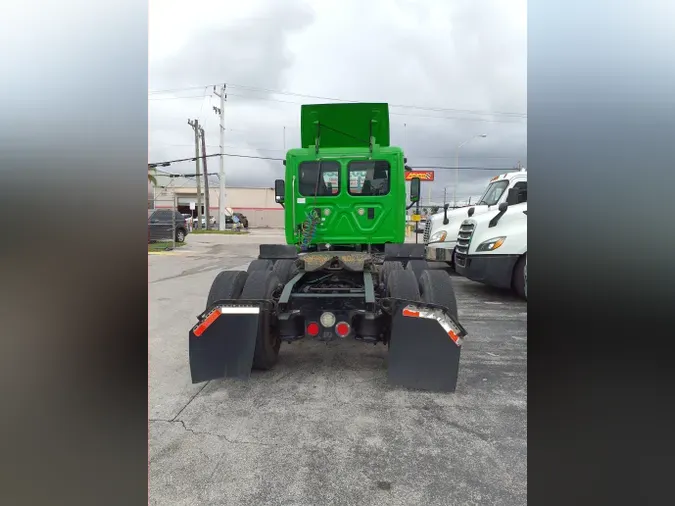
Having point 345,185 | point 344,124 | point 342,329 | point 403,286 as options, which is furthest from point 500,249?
point 342,329

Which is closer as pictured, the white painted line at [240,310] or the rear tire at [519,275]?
the white painted line at [240,310]

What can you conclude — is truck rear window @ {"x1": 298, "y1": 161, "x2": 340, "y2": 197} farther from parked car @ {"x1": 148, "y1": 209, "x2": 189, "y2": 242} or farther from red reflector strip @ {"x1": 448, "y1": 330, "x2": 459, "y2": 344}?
parked car @ {"x1": 148, "y1": 209, "x2": 189, "y2": 242}

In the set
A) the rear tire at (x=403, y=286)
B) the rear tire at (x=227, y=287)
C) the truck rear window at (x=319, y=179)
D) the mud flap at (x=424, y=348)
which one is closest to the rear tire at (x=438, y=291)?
the rear tire at (x=403, y=286)

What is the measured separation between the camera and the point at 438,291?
411 centimetres

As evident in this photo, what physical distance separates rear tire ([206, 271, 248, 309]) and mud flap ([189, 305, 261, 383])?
370mm

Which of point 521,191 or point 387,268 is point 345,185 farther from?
point 521,191

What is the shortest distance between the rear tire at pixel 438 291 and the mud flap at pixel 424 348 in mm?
479

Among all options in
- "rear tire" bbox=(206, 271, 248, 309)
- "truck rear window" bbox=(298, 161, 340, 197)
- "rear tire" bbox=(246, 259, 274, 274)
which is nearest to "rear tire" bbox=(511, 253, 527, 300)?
"truck rear window" bbox=(298, 161, 340, 197)

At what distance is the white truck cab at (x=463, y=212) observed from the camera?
30.2 feet

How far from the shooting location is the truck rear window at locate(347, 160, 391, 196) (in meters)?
5.37

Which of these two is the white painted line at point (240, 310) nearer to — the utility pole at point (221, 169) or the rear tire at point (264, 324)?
the rear tire at point (264, 324)
